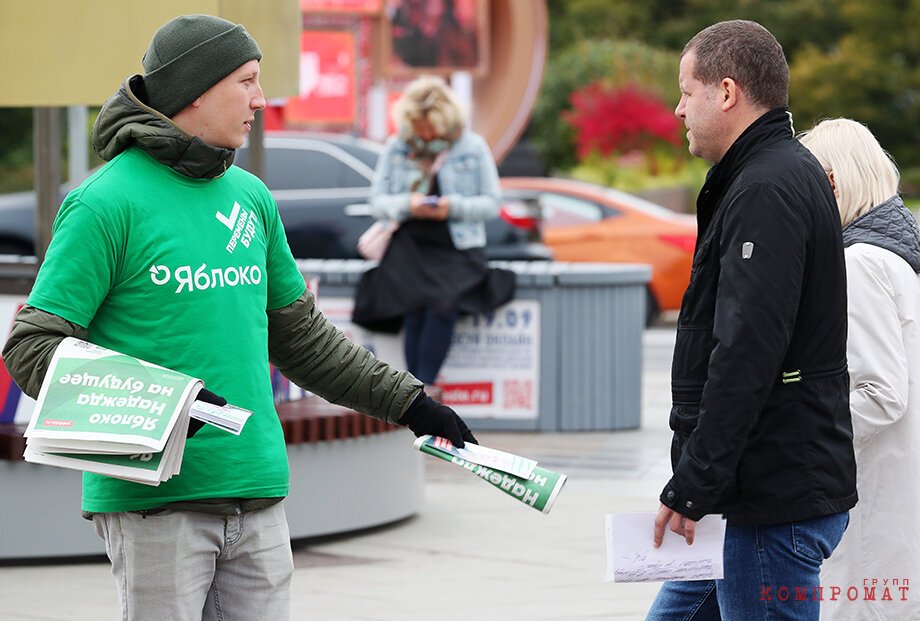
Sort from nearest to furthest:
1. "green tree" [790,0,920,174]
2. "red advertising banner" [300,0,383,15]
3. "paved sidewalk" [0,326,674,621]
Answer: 1. "paved sidewalk" [0,326,674,621]
2. "red advertising banner" [300,0,383,15]
3. "green tree" [790,0,920,174]

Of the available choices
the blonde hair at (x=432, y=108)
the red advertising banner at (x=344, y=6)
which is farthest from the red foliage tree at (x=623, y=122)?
the blonde hair at (x=432, y=108)

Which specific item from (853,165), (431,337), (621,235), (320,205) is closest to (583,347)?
(431,337)

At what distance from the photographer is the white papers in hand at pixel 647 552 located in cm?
328

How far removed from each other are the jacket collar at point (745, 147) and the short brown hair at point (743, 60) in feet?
0.13

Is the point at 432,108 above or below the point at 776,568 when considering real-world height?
above

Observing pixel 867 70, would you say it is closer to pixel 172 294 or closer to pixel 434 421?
pixel 434 421

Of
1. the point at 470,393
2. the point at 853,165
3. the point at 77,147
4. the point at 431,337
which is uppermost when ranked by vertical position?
the point at 853,165

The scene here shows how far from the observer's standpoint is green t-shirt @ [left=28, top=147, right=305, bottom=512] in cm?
298

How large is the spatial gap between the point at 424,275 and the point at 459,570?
316 centimetres

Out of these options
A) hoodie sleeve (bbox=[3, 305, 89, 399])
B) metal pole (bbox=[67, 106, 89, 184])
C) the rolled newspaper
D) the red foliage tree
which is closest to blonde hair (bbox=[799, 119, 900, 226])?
the rolled newspaper

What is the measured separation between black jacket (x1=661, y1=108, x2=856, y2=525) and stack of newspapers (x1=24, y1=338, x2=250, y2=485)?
97 cm

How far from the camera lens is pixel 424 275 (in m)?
8.98

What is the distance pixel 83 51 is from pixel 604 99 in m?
26.7

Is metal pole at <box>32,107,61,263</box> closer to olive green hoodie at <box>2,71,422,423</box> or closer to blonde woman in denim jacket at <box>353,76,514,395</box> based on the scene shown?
blonde woman in denim jacket at <box>353,76,514,395</box>
